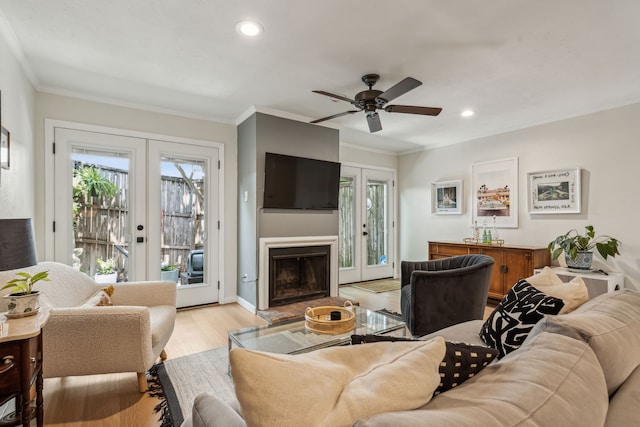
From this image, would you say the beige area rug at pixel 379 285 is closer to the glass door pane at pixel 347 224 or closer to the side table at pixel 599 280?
the glass door pane at pixel 347 224

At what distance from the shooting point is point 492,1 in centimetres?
192

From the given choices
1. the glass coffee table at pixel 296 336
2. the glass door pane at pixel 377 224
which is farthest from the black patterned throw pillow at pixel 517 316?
the glass door pane at pixel 377 224

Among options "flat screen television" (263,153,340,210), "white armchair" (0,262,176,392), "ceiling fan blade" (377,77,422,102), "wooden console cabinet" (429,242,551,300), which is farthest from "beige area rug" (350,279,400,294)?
"white armchair" (0,262,176,392)

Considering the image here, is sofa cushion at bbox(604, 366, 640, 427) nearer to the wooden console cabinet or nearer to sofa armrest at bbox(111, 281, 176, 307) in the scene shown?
sofa armrest at bbox(111, 281, 176, 307)

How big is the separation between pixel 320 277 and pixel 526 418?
3728mm

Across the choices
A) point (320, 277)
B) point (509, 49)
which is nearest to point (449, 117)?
point (509, 49)

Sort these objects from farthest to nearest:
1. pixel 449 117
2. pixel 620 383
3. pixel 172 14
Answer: pixel 449 117 < pixel 172 14 < pixel 620 383

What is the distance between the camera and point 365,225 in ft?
18.6

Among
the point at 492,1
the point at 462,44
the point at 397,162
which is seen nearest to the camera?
the point at 492,1

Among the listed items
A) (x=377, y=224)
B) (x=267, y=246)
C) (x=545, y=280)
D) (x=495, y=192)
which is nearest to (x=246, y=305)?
(x=267, y=246)

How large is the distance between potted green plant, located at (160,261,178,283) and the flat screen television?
4.46ft

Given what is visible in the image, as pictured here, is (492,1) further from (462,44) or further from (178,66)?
(178,66)

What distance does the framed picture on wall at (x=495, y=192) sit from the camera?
14.6ft

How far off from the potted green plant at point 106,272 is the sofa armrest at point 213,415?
318cm
